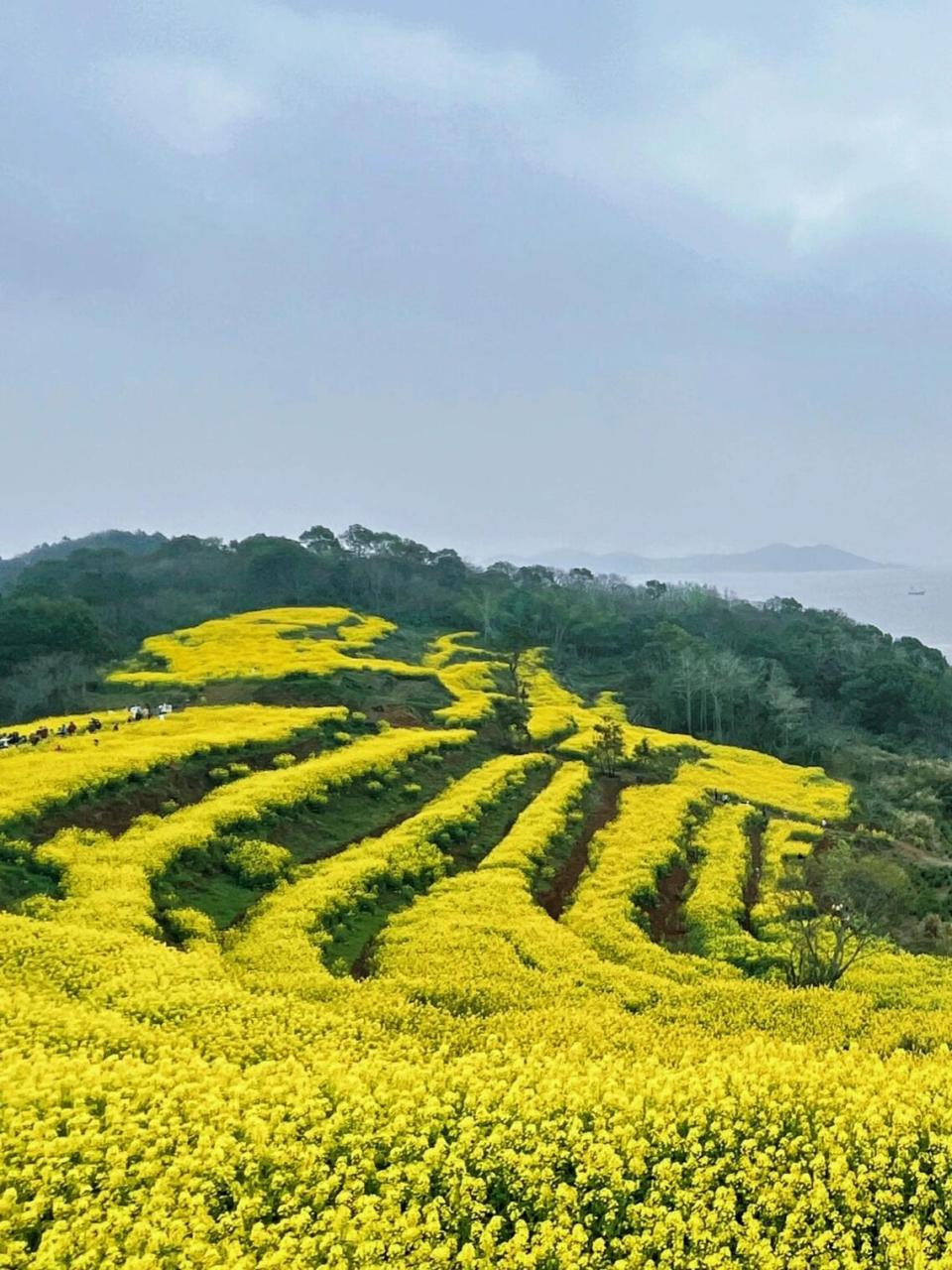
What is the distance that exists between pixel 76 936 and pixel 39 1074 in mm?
8521

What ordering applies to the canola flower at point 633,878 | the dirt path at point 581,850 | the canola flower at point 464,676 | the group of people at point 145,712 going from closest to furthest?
1. the canola flower at point 633,878
2. the dirt path at point 581,850
3. the group of people at point 145,712
4. the canola flower at point 464,676

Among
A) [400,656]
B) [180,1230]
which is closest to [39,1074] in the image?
[180,1230]

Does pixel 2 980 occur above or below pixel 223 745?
below

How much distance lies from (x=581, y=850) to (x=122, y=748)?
2096cm

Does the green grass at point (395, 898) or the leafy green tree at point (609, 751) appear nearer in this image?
the green grass at point (395, 898)

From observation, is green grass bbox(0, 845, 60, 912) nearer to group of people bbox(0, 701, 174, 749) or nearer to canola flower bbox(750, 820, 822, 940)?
group of people bbox(0, 701, 174, 749)

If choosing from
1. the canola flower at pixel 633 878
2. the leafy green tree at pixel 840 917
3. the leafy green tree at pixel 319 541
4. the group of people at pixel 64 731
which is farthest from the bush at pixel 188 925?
the leafy green tree at pixel 319 541

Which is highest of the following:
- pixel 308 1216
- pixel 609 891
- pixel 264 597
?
pixel 264 597

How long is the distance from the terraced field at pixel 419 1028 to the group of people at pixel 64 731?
210cm

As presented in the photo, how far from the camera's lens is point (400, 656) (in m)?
80.4

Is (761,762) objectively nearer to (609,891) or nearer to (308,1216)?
(609,891)

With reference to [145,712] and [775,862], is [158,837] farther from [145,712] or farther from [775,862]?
[775,862]

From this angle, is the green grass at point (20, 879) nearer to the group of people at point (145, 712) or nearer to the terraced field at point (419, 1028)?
the terraced field at point (419, 1028)

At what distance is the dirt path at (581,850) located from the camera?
3244 cm
